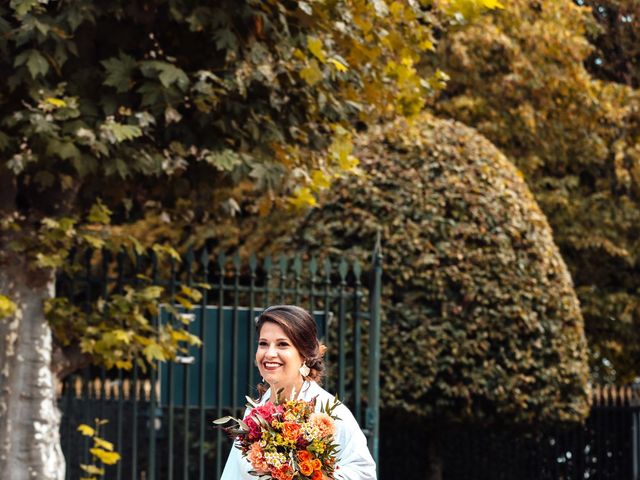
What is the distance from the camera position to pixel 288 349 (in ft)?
16.5

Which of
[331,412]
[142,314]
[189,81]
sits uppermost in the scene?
[189,81]

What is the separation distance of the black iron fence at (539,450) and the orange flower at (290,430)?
8.84 metres

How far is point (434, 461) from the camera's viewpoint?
14352mm

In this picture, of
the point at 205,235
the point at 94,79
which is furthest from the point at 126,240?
the point at 205,235

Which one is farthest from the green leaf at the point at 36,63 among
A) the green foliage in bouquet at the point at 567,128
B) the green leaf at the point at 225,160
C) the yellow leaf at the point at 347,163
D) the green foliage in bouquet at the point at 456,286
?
the green foliage in bouquet at the point at 567,128

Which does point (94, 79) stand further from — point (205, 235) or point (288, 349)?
point (205, 235)

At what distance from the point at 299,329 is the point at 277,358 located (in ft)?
0.44

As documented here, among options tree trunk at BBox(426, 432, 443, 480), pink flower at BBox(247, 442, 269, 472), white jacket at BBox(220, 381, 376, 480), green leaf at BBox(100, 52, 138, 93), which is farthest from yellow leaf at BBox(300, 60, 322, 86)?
Result: tree trunk at BBox(426, 432, 443, 480)

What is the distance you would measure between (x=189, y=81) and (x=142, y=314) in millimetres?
1774

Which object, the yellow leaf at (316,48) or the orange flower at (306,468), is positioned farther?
the yellow leaf at (316,48)

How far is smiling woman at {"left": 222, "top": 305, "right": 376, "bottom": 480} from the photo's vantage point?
16.1 feet

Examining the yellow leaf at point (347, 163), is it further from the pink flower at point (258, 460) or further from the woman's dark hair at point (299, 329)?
the pink flower at point (258, 460)

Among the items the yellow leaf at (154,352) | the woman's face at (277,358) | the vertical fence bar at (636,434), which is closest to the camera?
the woman's face at (277,358)

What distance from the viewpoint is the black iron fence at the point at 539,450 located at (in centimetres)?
1490
